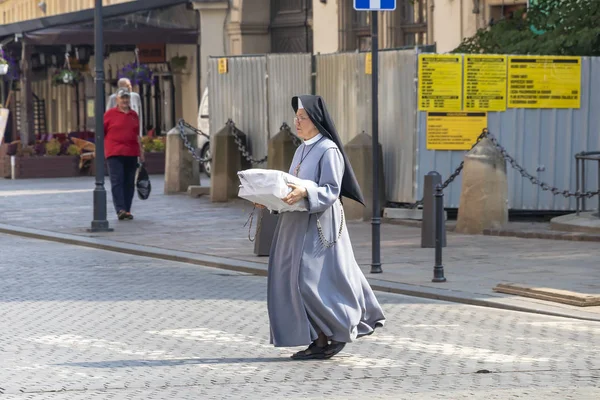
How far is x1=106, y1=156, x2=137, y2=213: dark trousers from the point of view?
19875 mm

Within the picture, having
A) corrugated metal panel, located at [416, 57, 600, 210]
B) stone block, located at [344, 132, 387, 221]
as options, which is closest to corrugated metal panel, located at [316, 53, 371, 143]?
stone block, located at [344, 132, 387, 221]

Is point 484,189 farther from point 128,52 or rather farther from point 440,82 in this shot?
point 128,52

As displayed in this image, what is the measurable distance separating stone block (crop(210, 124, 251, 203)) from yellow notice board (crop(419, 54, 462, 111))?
16.2 feet

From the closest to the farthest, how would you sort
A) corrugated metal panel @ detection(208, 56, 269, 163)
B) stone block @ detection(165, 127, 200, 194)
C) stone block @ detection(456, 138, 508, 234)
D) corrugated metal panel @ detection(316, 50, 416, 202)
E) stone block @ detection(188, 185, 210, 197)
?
stone block @ detection(456, 138, 508, 234) < corrugated metal panel @ detection(316, 50, 416, 202) < corrugated metal panel @ detection(208, 56, 269, 163) < stone block @ detection(188, 185, 210, 197) < stone block @ detection(165, 127, 200, 194)

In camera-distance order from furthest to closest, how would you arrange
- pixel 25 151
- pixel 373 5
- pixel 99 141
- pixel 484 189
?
pixel 25 151 → pixel 99 141 → pixel 484 189 → pixel 373 5

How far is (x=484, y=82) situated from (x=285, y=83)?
4397mm

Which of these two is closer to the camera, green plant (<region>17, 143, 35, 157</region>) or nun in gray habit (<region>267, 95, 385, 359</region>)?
nun in gray habit (<region>267, 95, 385, 359</region>)

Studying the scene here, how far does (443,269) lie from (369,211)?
19.3ft

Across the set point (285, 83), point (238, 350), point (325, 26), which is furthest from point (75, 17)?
point (238, 350)

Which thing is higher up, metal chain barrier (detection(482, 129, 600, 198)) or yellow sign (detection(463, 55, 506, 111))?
yellow sign (detection(463, 55, 506, 111))

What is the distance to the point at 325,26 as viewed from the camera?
1272 inches

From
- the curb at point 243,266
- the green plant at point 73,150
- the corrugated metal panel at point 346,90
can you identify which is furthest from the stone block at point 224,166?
the green plant at point 73,150

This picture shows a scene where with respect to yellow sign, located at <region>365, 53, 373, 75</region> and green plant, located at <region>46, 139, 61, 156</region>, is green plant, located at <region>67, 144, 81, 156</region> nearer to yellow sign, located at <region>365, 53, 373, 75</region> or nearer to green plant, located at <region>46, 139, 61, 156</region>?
green plant, located at <region>46, 139, 61, 156</region>

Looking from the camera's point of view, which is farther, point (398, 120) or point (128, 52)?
point (128, 52)
